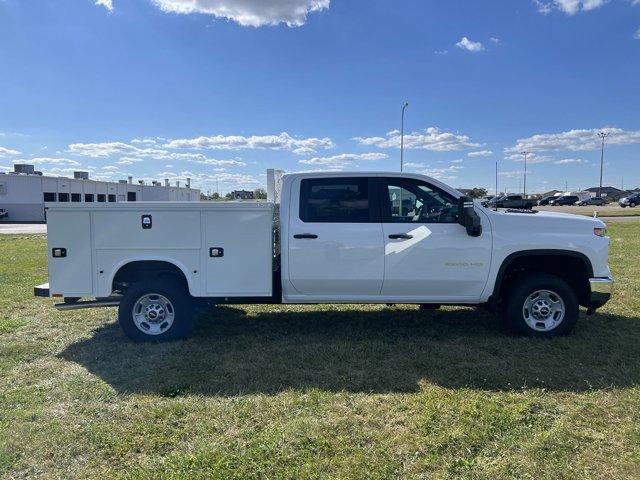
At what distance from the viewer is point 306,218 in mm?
5578

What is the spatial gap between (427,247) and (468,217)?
546 mm

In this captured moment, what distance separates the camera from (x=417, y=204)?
18.4 feet

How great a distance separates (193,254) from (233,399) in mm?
1898

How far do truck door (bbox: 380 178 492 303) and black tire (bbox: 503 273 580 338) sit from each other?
1.39ft

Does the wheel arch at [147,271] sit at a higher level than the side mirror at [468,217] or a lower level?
lower

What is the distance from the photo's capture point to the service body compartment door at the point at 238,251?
5484mm

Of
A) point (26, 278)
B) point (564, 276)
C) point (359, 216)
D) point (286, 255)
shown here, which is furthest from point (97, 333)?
point (564, 276)

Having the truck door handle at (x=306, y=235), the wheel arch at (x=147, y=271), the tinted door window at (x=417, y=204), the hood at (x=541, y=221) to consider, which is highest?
the tinted door window at (x=417, y=204)

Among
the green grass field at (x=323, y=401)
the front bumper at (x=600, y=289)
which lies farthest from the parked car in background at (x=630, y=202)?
the front bumper at (x=600, y=289)

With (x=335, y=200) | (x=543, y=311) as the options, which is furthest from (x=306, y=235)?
(x=543, y=311)

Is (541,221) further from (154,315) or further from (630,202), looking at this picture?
(630,202)

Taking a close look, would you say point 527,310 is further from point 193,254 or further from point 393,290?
point 193,254

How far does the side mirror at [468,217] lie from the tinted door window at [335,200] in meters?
0.98

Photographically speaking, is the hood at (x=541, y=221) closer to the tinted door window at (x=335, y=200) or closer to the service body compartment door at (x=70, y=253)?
the tinted door window at (x=335, y=200)
